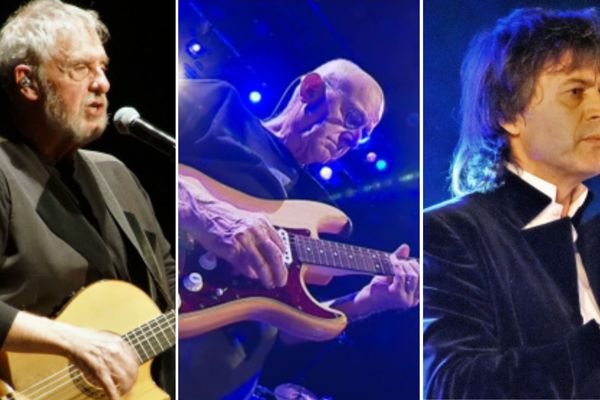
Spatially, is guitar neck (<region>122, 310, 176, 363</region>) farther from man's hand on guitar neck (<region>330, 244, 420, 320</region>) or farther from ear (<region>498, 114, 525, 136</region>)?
ear (<region>498, 114, 525, 136</region>)

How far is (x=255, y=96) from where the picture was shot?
3.81 meters

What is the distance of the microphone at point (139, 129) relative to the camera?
3.50 meters

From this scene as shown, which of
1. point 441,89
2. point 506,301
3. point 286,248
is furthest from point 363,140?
point 506,301

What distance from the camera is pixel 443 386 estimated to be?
3.81 meters

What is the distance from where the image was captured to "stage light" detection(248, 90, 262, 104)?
3812 millimetres

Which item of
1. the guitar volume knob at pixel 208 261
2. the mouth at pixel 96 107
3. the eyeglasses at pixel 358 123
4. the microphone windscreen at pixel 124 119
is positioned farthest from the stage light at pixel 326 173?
the mouth at pixel 96 107

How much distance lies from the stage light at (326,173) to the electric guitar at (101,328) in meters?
0.82

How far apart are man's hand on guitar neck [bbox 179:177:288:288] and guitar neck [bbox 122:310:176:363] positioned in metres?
0.33

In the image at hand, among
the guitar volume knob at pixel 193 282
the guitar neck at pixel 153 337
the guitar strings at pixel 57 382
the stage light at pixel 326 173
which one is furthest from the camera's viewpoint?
the stage light at pixel 326 173

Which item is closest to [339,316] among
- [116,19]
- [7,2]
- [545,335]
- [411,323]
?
[411,323]

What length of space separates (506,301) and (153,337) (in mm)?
1352

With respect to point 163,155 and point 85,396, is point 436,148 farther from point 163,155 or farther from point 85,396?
point 85,396

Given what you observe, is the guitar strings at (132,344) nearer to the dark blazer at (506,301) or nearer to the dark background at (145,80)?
the dark background at (145,80)

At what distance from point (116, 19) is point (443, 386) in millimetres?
1834
